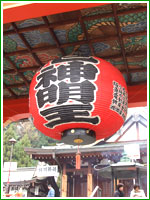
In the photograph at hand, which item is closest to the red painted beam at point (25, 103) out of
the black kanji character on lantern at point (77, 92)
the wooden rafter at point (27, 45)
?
the wooden rafter at point (27, 45)

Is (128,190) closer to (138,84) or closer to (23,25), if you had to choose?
(138,84)

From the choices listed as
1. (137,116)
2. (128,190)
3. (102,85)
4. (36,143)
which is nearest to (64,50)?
(102,85)

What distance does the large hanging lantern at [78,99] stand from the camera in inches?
122

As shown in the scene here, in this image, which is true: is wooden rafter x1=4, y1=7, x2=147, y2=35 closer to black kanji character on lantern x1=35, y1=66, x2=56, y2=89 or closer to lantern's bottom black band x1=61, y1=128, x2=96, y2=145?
black kanji character on lantern x1=35, y1=66, x2=56, y2=89

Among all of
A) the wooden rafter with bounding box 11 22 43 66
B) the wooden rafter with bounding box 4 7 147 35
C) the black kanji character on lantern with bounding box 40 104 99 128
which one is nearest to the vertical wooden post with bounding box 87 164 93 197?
the wooden rafter with bounding box 11 22 43 66

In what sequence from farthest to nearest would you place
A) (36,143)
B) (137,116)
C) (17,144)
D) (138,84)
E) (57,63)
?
(36,143), (17,144), (137,116), (138,84), (57,63)

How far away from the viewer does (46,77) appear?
10.9ft

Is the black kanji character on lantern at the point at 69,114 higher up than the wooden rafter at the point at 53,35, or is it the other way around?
the wooden rafter at the point at 53,35

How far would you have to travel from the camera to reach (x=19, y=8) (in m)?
2.79

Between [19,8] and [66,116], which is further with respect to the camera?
[66,116]

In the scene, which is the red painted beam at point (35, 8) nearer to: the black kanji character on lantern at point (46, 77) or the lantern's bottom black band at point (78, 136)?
the black kanji character on lantern at point (46, 77)

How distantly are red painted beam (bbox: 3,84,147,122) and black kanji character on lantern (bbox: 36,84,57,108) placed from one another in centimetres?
182

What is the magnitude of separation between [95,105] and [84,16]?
122cm

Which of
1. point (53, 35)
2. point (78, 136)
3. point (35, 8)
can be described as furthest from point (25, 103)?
point (35, 8)
